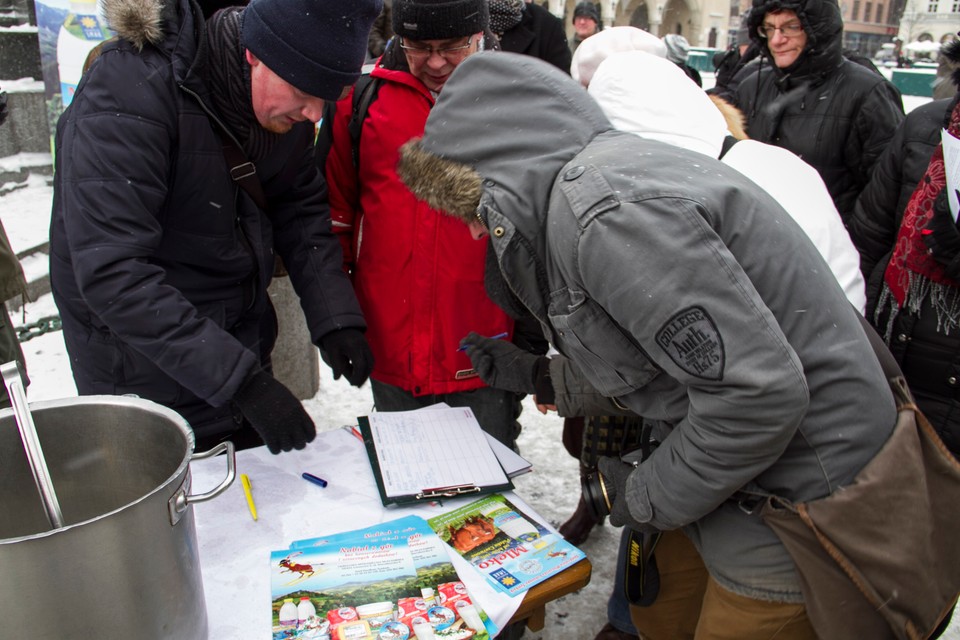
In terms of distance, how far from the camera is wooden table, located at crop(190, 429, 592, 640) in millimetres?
1153

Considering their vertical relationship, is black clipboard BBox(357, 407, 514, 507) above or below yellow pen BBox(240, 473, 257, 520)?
below

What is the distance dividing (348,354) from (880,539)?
1.22 metres

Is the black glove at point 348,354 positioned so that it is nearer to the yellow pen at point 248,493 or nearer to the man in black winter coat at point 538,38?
the yellow pen at point 248,493

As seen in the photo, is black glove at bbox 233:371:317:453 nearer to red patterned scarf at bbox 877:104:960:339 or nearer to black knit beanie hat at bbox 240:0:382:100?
black knit beanie hat at bbox 240:0:382:100

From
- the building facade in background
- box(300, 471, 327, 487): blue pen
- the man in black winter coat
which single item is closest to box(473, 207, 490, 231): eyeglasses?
box(300, 471, 327, 487): blue pen

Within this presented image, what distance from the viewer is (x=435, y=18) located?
1.87 meters

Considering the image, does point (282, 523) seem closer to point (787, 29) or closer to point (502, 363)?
point (502, 363)

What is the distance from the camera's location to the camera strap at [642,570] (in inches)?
61.5

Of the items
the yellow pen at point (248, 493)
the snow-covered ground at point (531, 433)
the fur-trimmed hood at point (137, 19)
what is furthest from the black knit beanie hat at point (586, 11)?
the yellow pen at point (248, 493)

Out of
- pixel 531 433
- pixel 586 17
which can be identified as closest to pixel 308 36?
pixel 531 433

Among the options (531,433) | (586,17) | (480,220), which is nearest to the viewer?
(480,220)

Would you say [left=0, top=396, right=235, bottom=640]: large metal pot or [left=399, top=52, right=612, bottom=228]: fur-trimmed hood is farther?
[left=399, top=52, right=612, bottom=228]: fur-trimmed hood

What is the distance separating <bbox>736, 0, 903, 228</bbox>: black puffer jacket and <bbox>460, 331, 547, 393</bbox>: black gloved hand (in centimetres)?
198

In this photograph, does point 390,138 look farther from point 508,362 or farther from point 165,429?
point 165,429
